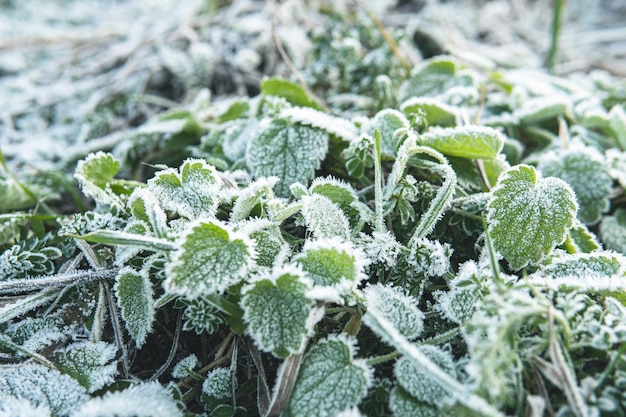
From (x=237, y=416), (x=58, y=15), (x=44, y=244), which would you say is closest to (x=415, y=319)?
(x=237, y=416)

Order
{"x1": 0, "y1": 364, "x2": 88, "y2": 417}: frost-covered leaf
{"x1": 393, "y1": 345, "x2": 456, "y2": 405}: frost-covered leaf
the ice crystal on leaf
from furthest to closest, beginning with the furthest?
the ice crystal on leaf
{"x1": 0, "y1": 364, "x2": 88, "y2": 417}: frost-covered leaf
{"x1": 393, "y1": 345, "x2": 456, "y2": 405}: frost-covered leaf

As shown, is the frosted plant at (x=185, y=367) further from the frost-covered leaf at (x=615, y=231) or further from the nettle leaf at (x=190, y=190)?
the frost-covered leaf at (x=615, y=231)

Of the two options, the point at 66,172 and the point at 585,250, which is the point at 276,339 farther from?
the point at 66,172

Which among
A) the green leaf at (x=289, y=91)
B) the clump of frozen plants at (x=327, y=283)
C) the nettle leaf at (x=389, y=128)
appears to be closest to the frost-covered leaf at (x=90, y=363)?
the clump of frozen plants at (x=327, y=283)

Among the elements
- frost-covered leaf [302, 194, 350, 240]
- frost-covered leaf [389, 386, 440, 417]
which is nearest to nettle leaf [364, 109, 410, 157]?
frost-covered leaf [302, 194, 350, 240]

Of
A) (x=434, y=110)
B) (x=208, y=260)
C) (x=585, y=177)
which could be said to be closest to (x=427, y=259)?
(x=208, y=260)

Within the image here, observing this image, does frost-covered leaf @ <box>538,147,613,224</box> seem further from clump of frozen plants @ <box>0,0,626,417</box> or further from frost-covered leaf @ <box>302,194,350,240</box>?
frost-covered leaf @ <box>302,194,350,240</box>
